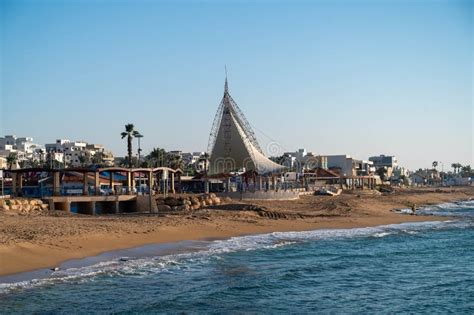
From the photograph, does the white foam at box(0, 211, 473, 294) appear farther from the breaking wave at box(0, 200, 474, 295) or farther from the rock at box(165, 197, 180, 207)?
the rock at box(165, 197, 180, 207)

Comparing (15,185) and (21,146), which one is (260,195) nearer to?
(15,185)

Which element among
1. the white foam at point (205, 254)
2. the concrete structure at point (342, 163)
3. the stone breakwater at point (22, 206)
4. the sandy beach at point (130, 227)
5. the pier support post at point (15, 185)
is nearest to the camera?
the white foam at point (205, 254)

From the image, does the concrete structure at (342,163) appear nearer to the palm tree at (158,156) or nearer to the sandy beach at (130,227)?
the palm tree at (158,156)

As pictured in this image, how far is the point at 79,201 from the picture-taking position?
40750 mm

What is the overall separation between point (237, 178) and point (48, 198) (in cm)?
3453

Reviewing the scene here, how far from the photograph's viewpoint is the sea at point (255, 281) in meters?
15.3

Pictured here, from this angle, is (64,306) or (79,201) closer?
(64,306)

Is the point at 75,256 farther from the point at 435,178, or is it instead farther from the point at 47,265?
the point at 435,178

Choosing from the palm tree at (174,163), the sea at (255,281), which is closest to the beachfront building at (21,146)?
the palm tree at (174,163)

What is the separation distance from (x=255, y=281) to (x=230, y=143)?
54.5 meters

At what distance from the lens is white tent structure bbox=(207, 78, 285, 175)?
237 ft

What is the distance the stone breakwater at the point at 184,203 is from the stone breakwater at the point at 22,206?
27.0ft

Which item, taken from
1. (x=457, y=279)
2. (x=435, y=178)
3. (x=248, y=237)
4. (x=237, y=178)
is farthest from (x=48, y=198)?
(x=435, y=178)

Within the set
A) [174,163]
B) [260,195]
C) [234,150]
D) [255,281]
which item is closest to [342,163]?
[174,163]
